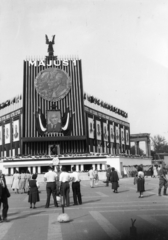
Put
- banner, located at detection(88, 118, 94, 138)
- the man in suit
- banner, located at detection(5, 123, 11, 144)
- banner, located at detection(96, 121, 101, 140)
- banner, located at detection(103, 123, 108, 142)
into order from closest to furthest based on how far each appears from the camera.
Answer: the man in suit → banner, located at detection(88, 118, 94, 138) → banner, located at detection(5, 123, 11, 144) → banner, located at detection(96, 121, 101, 140) → banner, located at detection(103, 123, 108, 142)

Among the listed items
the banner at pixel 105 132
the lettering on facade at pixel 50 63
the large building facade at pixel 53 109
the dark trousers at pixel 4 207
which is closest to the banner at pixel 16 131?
the large building facade at pixel 53 109

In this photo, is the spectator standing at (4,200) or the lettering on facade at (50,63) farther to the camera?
the lettering on facade at (50,63)

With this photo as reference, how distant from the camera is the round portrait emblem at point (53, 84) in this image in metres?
58.0

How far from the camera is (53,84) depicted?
58.1 meters

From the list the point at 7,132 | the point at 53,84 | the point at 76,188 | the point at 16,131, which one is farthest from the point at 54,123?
the point at 76,188

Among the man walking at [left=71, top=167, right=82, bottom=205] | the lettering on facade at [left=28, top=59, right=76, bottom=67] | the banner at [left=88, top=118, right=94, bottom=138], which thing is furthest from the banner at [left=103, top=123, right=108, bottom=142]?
the man walking at [left=71, top=167, right=82, bottom=205]

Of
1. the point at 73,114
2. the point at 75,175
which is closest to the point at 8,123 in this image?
the point at 73,114

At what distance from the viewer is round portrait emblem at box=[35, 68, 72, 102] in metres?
58.0

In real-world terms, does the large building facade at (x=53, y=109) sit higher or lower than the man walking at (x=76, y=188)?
higher

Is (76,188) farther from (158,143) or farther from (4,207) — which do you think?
(158,143)

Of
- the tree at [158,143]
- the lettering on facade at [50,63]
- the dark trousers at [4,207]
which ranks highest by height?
the lettering on facade at [50,63]

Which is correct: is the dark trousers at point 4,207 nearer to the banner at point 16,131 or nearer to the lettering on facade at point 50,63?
the lettering on facade at point 50,63

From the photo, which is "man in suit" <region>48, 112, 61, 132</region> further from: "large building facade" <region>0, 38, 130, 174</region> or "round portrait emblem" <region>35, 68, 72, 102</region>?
"round portrait emblem" <region>35, 68, 72, 102</region>

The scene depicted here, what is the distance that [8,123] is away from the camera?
221ft
